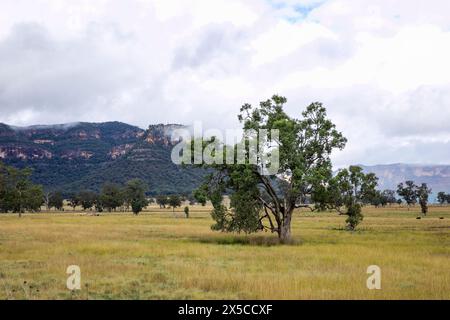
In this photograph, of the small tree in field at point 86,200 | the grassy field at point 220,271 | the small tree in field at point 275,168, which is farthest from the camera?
the small tree in field at point 86,200

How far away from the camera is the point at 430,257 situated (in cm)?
2820

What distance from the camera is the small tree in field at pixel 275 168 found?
3688 cm

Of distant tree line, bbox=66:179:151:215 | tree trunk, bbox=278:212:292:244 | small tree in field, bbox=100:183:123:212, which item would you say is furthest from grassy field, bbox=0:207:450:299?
small tree in field, bbox=100:183:123:212

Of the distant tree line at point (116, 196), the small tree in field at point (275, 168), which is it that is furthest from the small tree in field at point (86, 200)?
the small tree in field at point (275, 168)

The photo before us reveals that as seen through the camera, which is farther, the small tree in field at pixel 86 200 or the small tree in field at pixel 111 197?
the small tree in field at pixel 86 200

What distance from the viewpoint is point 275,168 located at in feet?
121

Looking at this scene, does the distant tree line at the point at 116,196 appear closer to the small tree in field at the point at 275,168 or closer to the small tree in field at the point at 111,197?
the small tree in field at the point at 111,197

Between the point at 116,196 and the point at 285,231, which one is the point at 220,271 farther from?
the point at 116,196

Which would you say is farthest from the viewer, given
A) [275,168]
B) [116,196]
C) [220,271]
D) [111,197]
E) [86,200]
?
[86,200]

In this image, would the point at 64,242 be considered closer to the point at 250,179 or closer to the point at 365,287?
the point at 250,179

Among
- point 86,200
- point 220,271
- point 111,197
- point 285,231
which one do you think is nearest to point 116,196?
point 111,197

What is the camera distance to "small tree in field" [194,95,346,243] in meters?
36.9

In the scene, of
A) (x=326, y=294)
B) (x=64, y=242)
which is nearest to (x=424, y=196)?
(x=64, y=242)
